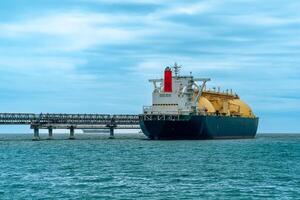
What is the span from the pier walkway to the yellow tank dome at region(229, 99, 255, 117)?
67.4ft

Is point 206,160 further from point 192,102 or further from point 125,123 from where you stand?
point 125,123

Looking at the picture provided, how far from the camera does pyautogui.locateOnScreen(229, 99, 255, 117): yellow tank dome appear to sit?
126 metres

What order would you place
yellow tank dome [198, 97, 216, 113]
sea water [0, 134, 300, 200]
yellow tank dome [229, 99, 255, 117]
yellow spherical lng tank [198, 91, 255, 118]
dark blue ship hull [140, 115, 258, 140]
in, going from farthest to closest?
yellow tank dome [229, 99, 255, 117] → yellow spherical lng tank [198, 91, 255, 118] → yellow tank dome [198, 97, 216, 113] → dark blue ship hull [140, 115, 258, 140] → sea water [0, 134, 300, 200]

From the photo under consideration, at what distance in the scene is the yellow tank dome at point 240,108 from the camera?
126m

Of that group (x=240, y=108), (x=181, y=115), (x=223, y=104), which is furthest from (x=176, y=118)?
(x=240, y=108)

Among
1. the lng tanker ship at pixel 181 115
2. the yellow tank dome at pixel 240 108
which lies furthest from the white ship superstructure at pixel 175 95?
the yellow tank dome at pixel 240 108

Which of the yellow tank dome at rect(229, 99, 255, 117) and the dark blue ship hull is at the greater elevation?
the yellow tank dome at rect(229, 99, 255, 117)

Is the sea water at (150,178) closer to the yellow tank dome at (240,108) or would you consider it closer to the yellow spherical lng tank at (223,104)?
the yellow spherical lng tank at (223,104)

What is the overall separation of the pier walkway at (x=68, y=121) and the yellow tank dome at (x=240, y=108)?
67.4 feet

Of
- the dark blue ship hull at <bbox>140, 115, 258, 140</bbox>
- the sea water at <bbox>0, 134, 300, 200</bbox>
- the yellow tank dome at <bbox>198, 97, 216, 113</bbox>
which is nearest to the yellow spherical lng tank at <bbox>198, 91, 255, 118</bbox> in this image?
the yellow tank dome at <bbox>198, 97, 216, 113</bbox>

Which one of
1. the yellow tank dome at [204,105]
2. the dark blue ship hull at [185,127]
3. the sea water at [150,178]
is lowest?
the sea water at [150,178]

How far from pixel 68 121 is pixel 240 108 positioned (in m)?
39.6

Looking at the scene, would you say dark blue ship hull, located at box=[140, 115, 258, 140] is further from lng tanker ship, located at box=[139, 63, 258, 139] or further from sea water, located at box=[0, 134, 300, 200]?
sea water, located at box=[0, 134, 300, 200]

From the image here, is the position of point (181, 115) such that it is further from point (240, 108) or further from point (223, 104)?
point (240, 108)
